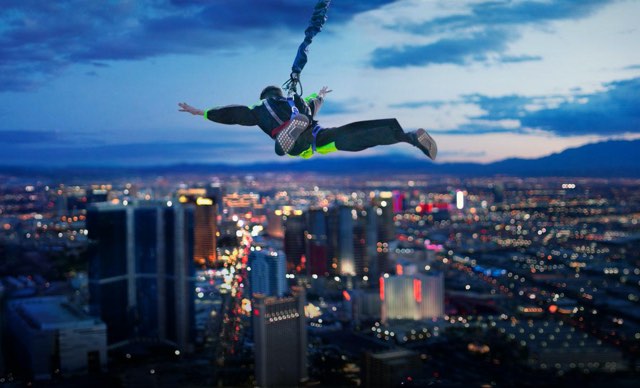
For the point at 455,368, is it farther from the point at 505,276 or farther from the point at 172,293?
the point at 505,276

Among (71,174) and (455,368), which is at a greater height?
(71,174)

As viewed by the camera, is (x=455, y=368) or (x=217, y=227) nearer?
(x=455, y=368)

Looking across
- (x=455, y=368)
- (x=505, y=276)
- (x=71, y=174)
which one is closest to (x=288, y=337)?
(x=455, y=368)

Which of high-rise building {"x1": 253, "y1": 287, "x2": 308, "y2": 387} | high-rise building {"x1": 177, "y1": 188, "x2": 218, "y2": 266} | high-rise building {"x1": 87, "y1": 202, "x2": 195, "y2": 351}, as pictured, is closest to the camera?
high-rise building {"x1": 253, "y1": 287, "x2": 308, "y2": 387}

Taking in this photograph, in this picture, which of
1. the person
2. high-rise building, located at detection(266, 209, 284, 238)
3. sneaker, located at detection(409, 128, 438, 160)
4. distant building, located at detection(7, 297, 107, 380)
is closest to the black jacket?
the person

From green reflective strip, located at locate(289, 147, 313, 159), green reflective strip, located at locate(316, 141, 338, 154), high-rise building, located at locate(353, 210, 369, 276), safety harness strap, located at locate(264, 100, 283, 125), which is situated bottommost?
high-rise building, located at locate(353, 210, 369, 276)

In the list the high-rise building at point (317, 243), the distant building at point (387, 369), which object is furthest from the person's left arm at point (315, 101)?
the high-rise building at point (317, 243)

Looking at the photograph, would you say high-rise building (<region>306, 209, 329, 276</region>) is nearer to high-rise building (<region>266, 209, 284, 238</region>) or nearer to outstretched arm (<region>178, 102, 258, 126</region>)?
high-rise building (<region>266, 209, 284, 238</region>)
